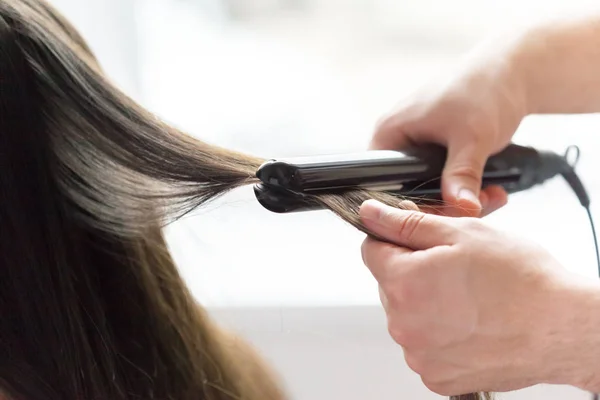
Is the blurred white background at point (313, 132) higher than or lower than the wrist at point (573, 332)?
higher

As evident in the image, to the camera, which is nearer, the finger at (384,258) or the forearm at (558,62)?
the finger at (384,258)

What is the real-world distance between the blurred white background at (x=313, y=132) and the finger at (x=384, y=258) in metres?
0.47

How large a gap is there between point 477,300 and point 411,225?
7cm

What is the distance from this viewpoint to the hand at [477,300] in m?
0.55

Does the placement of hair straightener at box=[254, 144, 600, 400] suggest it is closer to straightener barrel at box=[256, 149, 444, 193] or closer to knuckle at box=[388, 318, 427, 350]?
straightener barrel at box=[256, 149, 444, 193]

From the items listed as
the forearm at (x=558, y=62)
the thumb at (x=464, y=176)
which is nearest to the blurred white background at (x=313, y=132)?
the forearm at (x=558, y=62)

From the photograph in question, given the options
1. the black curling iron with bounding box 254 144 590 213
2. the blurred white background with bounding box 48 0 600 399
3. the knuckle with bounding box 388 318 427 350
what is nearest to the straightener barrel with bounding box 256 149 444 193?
the black curling iron with bounding box 254 144 590 213

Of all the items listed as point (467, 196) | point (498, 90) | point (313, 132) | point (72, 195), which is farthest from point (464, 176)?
point (313, 132)

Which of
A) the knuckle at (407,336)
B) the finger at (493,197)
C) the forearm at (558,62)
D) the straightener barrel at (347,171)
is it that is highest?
the forearm at (558,62)

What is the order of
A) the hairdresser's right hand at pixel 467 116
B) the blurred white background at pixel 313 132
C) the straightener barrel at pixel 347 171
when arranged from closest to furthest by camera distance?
the straightener barrel at pixel 347 171 → the hairdresser's right hand at pixel 467 116 → the blurred white background at pixel 313 132

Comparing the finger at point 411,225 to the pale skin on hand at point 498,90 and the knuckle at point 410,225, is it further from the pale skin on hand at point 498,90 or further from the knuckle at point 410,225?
the pale skin on hand at point 498,90

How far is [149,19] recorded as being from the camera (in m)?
1.14

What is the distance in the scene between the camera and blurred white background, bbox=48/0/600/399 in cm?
107

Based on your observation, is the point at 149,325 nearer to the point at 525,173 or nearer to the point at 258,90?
the point at 525,173
